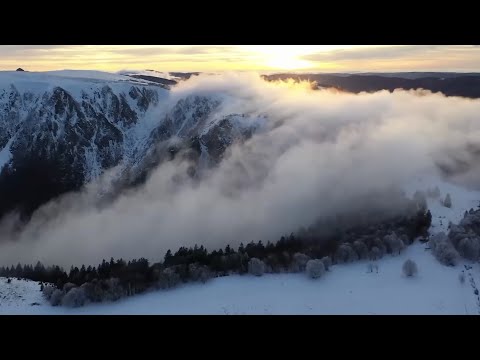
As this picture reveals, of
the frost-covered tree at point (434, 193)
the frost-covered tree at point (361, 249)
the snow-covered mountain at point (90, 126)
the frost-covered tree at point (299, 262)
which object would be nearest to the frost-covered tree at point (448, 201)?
the frost-covered tree at point (434, 193)

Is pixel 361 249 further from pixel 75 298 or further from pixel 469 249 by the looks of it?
pixel 75 298

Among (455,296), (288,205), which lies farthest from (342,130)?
(455,296)

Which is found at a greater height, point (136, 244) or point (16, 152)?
point (16, 152)

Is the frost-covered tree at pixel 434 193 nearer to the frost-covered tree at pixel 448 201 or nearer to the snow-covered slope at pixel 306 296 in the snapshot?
the frost-covered tree at pixel 448 201

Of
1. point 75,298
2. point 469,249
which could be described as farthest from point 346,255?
point 75,298

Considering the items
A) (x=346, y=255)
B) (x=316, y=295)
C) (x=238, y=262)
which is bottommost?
(x=316, y=295)

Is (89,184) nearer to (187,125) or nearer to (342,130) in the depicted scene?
(187,125)
